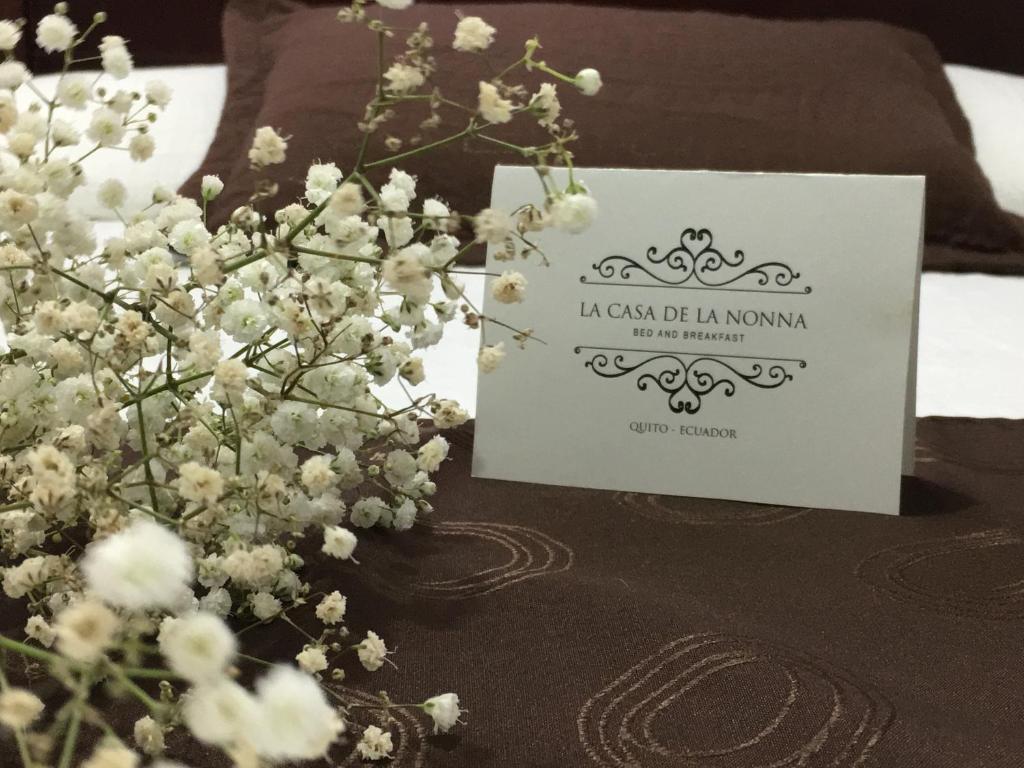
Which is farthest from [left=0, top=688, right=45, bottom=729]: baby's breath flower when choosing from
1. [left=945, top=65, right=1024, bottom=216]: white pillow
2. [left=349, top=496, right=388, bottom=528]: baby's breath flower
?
[left=945, top=65, right=1024, bottom=216]: white pillow

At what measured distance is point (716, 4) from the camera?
7.95ft

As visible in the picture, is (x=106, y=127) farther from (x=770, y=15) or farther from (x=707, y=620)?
(x=770, y=15)

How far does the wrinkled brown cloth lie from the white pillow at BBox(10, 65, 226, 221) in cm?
121

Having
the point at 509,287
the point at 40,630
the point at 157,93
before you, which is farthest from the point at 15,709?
the point at 157,93

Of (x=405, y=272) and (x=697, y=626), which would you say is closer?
(x=405, y=272)

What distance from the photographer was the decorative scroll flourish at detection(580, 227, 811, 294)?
86 cm

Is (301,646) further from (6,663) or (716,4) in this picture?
(716,4)

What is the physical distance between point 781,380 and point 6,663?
1.95 feet

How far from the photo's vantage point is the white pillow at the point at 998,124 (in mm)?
1839

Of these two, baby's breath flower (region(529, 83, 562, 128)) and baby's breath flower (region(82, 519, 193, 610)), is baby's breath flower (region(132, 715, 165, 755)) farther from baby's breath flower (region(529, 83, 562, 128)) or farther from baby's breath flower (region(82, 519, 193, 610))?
baby's breath flower (region(529, 83, 562, 128))

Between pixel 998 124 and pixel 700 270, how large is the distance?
1.36 m

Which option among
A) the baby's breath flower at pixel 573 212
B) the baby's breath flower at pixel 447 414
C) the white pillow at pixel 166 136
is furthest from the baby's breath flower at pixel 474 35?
the white pillow at pixel 166 136

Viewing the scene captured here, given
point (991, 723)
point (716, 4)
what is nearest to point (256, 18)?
point (716, 4)

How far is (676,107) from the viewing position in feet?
5.44
